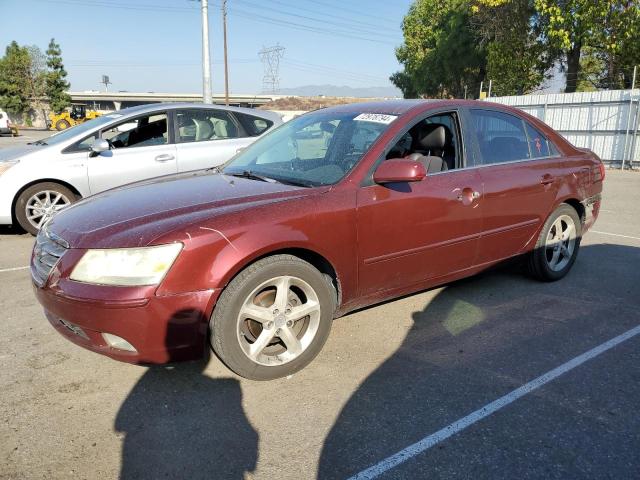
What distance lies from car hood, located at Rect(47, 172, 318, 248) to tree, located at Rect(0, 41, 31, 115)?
66.5 m

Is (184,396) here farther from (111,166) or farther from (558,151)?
(111,166)

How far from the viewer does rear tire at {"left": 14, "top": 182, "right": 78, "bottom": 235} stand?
6.39 m

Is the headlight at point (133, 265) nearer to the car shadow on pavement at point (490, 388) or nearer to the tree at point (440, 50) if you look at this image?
the car shadow on pavement at point (490, 388)

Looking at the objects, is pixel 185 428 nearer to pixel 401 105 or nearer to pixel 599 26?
pixel 401 105

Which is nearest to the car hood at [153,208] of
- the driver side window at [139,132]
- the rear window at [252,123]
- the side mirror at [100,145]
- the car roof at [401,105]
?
the car roof at [401,105]

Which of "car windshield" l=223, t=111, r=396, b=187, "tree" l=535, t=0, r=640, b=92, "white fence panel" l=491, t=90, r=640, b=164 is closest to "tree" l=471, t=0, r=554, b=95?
"tree" l=535, t=0, r=640, b=92

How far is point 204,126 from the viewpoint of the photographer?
7082 mm

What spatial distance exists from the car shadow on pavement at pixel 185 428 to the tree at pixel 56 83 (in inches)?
2595

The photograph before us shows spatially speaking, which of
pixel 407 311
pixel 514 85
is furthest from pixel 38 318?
pixel 514 85

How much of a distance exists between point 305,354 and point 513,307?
6.55ft

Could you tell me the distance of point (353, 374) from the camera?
312 cm

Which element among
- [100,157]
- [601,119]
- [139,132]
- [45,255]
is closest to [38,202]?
[100,157]

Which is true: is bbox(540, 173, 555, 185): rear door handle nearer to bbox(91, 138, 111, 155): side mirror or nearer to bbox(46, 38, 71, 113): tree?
bbox(91, 138, 111, 155): side mirror

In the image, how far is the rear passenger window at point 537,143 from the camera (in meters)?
4.56
